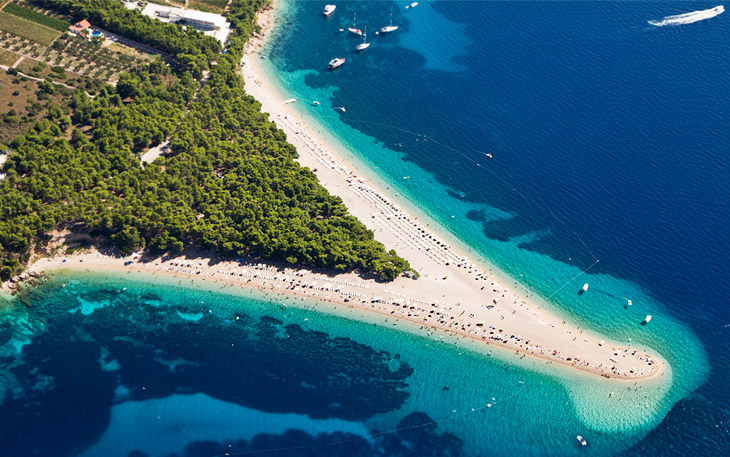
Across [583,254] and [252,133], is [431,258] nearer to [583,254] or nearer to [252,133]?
[583,254]

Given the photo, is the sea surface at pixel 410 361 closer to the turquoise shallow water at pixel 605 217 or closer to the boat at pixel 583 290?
the turquoise shallow water at pixel 605 217

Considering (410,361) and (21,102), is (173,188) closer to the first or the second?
(21,102)

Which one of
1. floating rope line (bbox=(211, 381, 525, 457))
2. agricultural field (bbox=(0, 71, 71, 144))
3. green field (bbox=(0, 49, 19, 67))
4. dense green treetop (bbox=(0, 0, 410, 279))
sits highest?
green field (bbox=(0, 49, 19, 67))

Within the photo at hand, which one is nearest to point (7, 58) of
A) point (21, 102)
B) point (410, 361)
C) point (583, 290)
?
point (21, 102)

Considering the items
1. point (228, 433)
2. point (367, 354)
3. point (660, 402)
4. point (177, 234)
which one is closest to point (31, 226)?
point (177, 234)

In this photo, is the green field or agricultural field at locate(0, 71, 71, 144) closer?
agricultural field at locate(0, 71, 71, 144)

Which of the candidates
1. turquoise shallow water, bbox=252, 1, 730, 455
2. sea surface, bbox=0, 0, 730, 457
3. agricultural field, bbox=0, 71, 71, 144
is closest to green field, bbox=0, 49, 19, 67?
agricultural field, bbox=0, 71, 71, 144

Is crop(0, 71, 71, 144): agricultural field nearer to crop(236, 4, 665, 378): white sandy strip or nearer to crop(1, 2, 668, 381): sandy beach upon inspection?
crop(1, 2, 668, 381): sandy beach

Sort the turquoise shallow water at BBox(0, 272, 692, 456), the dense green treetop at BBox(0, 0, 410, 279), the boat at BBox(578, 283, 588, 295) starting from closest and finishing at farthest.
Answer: the turquoise shallow water at BBox(0, 272, 692, 456), the dense green treetop at BBox(0, 0, 410, 279), the boat at BBox(578, 283, 588, 295)
